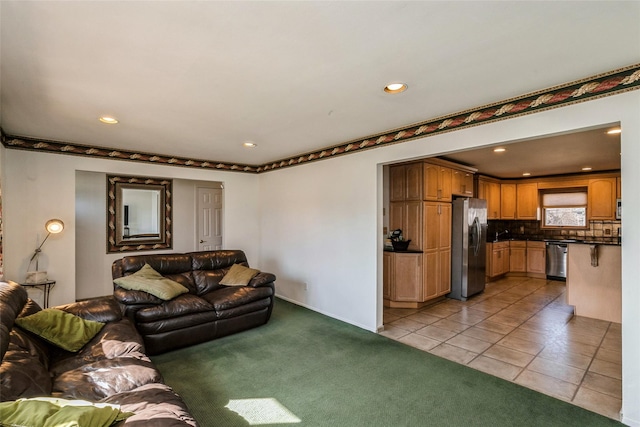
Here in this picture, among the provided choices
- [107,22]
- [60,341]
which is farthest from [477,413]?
[107,22]

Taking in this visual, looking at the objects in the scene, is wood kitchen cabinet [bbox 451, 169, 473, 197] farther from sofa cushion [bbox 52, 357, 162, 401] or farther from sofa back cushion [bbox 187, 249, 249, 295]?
sofa cushion [bbox 52, 357, 162, 401]

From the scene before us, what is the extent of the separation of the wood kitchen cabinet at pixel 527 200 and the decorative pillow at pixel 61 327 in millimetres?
8326

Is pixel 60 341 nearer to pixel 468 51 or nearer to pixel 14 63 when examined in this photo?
pixel 14 63

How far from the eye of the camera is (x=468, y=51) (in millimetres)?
1822

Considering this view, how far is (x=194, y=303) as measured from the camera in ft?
11.3

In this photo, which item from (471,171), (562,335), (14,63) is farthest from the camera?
(471,171)

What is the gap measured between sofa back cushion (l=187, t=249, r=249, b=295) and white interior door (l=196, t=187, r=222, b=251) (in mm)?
1840

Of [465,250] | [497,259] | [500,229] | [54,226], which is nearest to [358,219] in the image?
[465,250]

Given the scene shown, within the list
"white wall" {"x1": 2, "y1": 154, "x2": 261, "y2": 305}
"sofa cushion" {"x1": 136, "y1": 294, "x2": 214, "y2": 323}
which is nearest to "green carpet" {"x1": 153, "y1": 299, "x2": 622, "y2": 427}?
"sofa cushion" {"x1": 136, "y1": 294, "x2": 214, "y2": 323}

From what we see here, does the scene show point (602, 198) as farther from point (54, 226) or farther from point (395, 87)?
point (54, 226)

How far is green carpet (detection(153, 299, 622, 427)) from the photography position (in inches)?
85.7

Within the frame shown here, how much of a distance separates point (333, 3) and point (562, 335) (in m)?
4.43

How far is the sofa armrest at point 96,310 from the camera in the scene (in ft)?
8.45

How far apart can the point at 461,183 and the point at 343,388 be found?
4.30m
